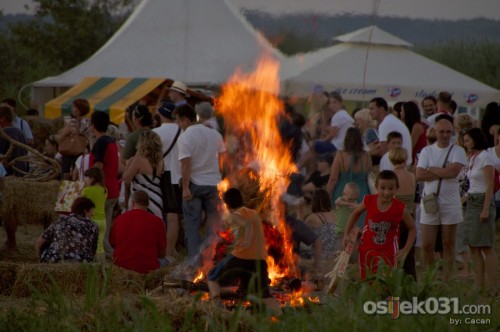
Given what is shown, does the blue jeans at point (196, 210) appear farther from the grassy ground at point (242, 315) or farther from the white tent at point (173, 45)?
the white tent at point (173, 45)

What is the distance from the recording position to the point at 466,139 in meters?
10.9

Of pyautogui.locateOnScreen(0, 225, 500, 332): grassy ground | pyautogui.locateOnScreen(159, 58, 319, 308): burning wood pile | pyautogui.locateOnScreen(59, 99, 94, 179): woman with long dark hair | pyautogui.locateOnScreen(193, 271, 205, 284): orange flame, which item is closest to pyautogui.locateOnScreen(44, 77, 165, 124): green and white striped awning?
pyautogui.locateOnScreen(59, 99, 94, 179): woman with long dark hair

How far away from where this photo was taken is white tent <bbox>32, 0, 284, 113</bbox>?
22.1 meters

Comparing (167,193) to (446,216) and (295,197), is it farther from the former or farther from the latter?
(446,216)

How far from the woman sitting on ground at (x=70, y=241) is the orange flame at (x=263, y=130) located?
5.73 ft

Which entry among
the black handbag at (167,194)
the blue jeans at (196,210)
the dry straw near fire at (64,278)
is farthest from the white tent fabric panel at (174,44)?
the dry straw near fire at (64,278)

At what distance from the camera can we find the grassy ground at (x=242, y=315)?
6309 millimetres

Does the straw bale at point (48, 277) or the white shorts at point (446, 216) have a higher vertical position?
the white shorts at point (446, 216)

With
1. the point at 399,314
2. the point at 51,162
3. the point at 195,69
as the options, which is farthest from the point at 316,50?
the point at 195,69

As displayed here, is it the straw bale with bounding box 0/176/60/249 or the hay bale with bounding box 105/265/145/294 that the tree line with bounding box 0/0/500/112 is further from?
the hay bale with bounding box 105/265/145/294

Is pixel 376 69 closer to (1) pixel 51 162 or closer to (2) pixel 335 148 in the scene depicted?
(2) pixel 335 148

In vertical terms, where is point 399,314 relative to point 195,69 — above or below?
below

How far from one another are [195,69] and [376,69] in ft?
13.8

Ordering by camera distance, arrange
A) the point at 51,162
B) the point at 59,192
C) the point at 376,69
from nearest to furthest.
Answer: the point at 59,192 → the point at 51,162 → the point at 376,69
